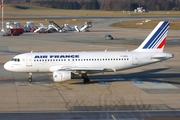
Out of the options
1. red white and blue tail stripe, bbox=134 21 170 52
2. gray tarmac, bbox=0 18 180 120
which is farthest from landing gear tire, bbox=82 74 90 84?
red white and blue tail stripe, bbox=134 21 170 52

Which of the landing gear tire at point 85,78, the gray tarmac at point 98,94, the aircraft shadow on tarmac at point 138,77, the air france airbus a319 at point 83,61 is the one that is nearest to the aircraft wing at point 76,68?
the air france airbus a319 at point 83,61

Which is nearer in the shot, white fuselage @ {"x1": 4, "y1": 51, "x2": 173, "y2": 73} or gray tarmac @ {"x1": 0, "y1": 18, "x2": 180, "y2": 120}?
gray tarmac @ {"x1": 0, "y1": 18, "x2": 180, "y2": 120}

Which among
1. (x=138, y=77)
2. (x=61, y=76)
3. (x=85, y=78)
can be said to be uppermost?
(x=61, y=76)

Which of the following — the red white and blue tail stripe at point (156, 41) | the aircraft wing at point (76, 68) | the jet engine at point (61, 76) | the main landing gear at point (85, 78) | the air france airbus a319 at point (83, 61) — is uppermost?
the red white and blue tail stripe at point (156, 41)

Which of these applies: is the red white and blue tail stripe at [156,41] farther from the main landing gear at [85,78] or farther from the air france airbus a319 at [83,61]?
the main landing gear at [85,78]

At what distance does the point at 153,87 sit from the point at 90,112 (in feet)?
40.7

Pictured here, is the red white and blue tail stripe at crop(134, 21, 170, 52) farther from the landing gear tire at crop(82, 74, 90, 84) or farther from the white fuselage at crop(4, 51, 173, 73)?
the landing gear tire at crop(82, 74, 90, 84)

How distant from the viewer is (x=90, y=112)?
32.9 meters

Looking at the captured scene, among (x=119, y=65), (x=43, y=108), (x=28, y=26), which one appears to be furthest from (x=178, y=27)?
(x=43, y=108)

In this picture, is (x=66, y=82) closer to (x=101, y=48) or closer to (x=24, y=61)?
(x=24, y=61)

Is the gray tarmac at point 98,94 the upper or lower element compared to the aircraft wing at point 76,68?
lower

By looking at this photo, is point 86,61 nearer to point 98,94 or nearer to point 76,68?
point 76,68

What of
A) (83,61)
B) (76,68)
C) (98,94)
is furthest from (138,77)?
(98,94)

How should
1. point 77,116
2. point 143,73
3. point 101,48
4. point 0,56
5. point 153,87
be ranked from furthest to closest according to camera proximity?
1. point 101,48
2. point 0,56
3. point 143,73
4. point 153,87
5. point 77,116
